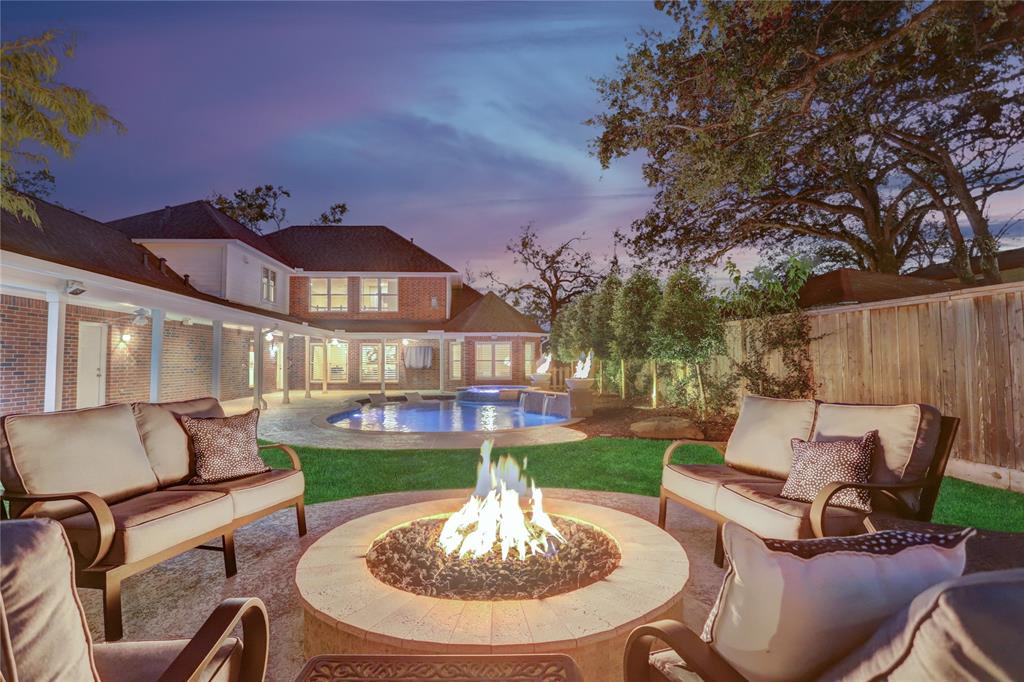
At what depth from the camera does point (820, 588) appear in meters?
1.11

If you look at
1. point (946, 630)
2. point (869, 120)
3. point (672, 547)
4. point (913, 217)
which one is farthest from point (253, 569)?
point (913, 217)

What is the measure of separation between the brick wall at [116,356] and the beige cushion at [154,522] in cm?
976

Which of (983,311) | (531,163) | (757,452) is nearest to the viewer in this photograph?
(757,452)

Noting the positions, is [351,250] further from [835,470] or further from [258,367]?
[835,470]

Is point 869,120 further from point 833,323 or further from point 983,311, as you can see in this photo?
point 983,311

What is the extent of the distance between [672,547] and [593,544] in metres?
0.50

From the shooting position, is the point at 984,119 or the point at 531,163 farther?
the point at 531,163

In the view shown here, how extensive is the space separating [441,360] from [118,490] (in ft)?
56.5

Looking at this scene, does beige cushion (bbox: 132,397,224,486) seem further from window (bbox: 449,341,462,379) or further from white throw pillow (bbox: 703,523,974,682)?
window (bbox: 449,341,462,379)

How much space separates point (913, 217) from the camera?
14148mm

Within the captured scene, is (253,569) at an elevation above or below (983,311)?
below

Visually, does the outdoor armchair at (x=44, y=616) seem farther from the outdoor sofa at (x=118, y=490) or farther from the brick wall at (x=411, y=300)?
the brick wall at (x=411, y=300)

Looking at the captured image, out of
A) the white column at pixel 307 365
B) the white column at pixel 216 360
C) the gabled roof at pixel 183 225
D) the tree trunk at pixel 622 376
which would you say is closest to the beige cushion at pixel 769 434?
the tree trunk at pixel 622 376

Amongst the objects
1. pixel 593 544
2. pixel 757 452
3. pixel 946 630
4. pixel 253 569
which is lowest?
pixel 253 569
